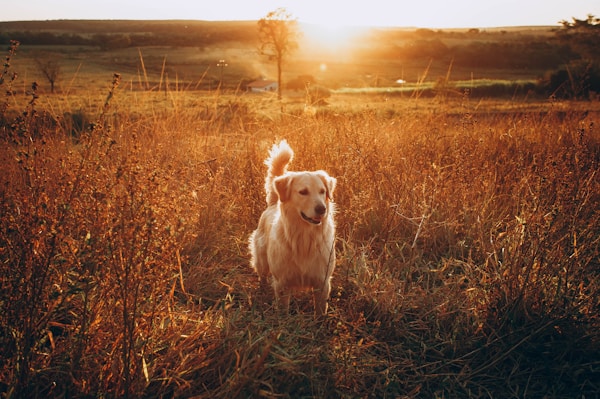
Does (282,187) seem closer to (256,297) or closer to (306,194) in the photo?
(306,194)

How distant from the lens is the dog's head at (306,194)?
281 centimetres

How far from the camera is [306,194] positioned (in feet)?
9.59

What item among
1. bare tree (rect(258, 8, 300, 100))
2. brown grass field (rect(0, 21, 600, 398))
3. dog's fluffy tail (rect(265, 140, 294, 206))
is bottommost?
brown grass field (rect(0, 21, 600, 398))

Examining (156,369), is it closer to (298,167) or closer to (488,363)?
(488,363)

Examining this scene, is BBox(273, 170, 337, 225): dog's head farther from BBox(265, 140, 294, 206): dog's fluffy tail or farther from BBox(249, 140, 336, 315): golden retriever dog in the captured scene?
BBox(265, 140, 294, 206): dog's fluffy tail

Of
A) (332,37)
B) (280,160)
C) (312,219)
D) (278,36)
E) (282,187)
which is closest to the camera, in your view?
(312,219)

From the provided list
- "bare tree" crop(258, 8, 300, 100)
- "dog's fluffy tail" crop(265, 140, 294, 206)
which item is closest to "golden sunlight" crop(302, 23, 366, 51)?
"bare tree" crop(258, 8, 300, 100)

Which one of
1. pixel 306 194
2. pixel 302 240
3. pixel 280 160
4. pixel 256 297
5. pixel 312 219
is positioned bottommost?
pixel 256 297

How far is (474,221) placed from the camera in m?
3.71

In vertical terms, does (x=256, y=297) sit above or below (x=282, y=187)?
below

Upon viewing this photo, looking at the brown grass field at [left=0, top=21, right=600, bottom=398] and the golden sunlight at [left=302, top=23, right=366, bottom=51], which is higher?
the golden sunlight at [left=302, top=23, right=366, bottom=51]

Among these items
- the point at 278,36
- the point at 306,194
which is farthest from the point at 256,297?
the point at 278,36

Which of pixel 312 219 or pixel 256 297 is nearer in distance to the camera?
pixel 312 219

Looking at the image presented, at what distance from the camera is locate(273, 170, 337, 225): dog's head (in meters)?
2.81
